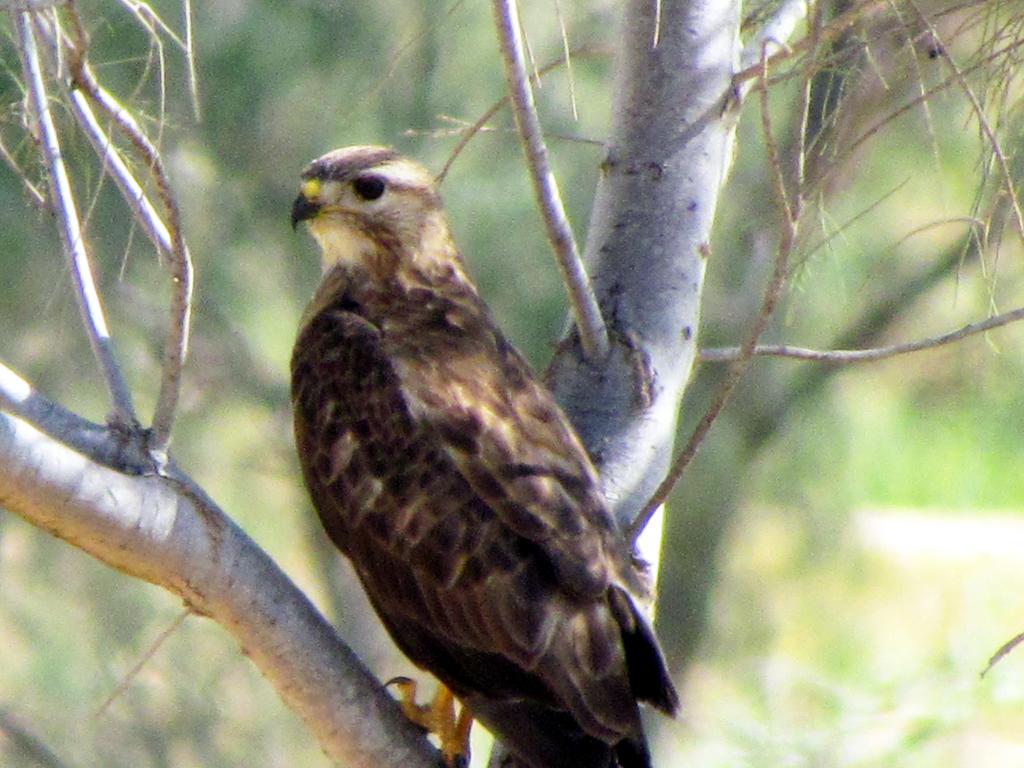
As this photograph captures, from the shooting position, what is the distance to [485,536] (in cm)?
321

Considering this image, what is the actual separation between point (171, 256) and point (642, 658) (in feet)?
4.14

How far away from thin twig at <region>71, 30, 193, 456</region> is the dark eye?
67.2 inches

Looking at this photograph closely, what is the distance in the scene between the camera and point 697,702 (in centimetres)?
747

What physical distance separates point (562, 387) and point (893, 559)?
7.49m

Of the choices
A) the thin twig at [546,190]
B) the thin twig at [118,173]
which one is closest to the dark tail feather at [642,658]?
the thin twig at [546,190]

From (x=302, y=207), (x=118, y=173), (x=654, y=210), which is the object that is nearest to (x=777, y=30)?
(x=654, y=210)

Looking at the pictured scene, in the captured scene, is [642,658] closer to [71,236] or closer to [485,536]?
[485,536]

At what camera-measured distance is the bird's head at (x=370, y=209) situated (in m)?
4.06

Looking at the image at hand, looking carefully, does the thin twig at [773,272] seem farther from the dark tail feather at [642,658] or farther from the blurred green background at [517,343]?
the blurred green background at [517,343]

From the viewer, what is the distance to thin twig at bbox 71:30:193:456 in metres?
2.19

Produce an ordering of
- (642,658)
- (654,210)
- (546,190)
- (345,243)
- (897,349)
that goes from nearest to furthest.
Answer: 1. (546,190)
2. (897,349)
3. (642,658)
4. (654,210)
5. (345,243)

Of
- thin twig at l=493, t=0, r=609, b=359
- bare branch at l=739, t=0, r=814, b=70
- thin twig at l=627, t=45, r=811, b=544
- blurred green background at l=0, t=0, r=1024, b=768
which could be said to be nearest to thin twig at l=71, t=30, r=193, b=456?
thin twig at l=493, t=0, r=609, b=359

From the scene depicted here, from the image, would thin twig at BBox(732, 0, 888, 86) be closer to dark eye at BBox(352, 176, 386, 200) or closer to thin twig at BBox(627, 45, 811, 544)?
thin twig at BBox(627, 45, 811, 544)

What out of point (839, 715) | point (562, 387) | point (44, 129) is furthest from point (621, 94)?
point (839, 715)
